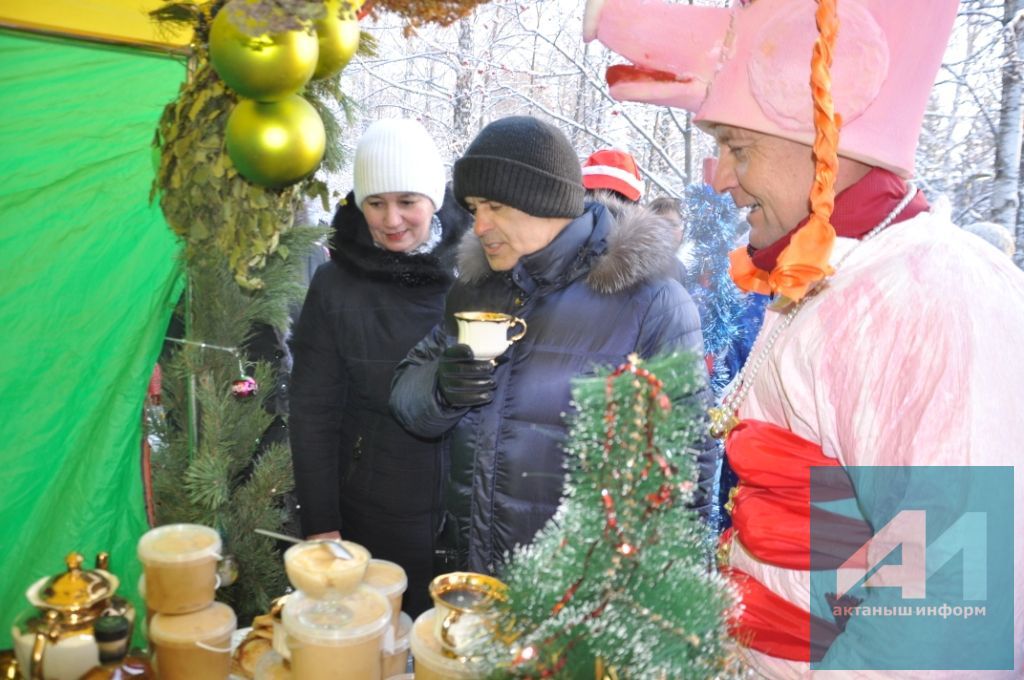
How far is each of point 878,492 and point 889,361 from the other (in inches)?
7.0

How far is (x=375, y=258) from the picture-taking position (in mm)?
2314

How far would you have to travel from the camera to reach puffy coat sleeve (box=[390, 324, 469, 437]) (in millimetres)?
1761

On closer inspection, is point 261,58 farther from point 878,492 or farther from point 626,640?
point 878,492

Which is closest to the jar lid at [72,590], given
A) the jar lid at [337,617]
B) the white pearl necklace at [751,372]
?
the jar lid at [337,617]

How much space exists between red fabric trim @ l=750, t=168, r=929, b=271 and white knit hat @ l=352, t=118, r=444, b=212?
1.43 metres

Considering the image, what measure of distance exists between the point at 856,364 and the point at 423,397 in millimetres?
1057

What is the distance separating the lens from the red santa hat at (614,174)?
323 centimetres

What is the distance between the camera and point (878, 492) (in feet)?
3.19

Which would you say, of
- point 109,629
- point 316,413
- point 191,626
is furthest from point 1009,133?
point 109,629

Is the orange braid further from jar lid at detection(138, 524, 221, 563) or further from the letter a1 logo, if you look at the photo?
jar lid at detection(138, 524, 221, 563)

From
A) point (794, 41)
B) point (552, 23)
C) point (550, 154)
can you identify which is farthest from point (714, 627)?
point (552, 23)

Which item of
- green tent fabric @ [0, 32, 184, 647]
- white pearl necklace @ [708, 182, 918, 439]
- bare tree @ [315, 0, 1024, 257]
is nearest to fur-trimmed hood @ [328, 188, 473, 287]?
green tent fabric @ [0, 32, 184, 647]

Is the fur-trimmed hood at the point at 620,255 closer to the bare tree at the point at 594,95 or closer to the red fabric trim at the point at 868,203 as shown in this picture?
the red fabric trim at the point at 868,203

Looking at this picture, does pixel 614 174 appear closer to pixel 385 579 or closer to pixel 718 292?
pixel 718 292
